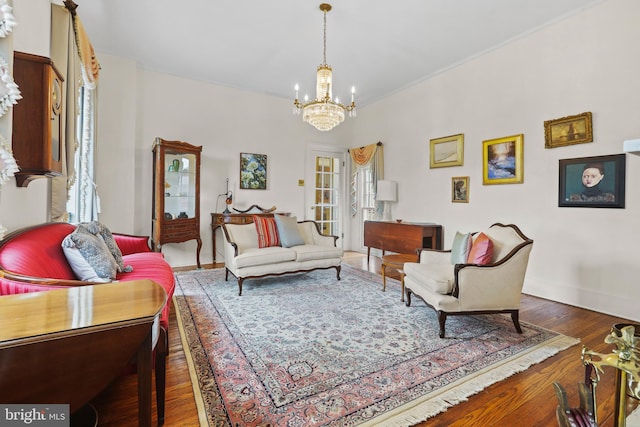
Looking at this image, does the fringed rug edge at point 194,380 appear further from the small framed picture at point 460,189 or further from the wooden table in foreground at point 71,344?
the small framed picture at point 460,189

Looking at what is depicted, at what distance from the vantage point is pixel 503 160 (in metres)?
3.88

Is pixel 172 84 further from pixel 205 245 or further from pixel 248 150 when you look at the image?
pixel 205 245

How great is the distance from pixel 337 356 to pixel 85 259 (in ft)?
5.83

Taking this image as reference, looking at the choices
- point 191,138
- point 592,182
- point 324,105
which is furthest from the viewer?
point 191,138

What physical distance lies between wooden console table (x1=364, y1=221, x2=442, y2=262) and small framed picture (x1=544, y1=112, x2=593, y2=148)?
5.80 feet

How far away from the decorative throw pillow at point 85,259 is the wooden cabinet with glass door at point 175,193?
2.47 metres

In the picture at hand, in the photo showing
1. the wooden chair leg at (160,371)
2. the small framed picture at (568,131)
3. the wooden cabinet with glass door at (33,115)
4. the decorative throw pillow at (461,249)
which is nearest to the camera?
the wooden chair leg at (160,371)

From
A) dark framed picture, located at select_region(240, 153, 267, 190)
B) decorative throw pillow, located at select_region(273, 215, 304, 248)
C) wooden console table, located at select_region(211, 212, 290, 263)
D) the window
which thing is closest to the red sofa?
the window

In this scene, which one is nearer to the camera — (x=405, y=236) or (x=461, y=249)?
(x=461, y=249)

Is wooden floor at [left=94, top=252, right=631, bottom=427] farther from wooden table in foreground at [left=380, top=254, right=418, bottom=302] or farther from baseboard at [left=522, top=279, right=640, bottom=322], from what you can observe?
wooden table in foreground at [left=380, top=254, right=418, bottom=302]

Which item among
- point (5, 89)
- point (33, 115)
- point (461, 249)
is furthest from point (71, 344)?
point (461, 249)

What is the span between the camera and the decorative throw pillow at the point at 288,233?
4.09 metres

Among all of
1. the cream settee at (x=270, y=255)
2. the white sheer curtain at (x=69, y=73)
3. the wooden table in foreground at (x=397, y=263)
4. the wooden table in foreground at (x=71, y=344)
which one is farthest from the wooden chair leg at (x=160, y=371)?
the wooden table in foreground at (x=397, y=263)

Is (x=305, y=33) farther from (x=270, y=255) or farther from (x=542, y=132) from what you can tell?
(x=542, y=132)
